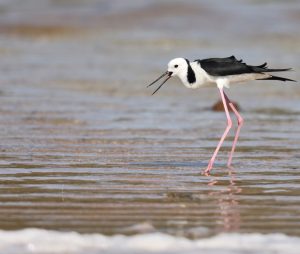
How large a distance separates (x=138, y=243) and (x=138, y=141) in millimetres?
4185

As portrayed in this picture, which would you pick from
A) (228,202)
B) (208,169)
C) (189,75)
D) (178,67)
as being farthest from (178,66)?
(228,202)

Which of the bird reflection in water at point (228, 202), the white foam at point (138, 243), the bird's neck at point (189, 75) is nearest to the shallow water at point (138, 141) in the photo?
the bird reflection in water at point (228, 202)

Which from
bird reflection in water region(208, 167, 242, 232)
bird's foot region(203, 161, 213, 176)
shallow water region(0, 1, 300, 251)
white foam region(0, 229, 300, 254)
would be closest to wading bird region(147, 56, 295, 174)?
bird's foot region(203, 161, 213, 176)

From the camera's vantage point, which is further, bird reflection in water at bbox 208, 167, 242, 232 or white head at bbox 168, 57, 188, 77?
white head at bbox 168, 57, 188, 77

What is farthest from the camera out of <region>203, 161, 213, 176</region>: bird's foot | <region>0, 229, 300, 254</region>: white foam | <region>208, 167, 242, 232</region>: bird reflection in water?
<region>203, 161, 213, 176</region>: bird's foot

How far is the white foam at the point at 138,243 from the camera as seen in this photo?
493 centimetres

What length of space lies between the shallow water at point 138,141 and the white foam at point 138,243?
0.16m

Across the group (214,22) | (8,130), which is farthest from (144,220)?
(214,22)

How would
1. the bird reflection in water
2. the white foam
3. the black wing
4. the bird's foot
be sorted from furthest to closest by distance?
the black wing, the bird's foot, the bird reflection in water, the white foam

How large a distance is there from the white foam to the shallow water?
164mm

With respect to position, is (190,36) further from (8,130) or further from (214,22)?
(8,130)

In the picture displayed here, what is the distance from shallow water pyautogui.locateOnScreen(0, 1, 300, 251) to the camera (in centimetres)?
578

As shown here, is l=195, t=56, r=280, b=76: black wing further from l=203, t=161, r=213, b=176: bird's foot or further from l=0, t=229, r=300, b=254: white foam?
l=0, t=229, r=300, b=254: white foam

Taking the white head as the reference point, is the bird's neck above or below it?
below
